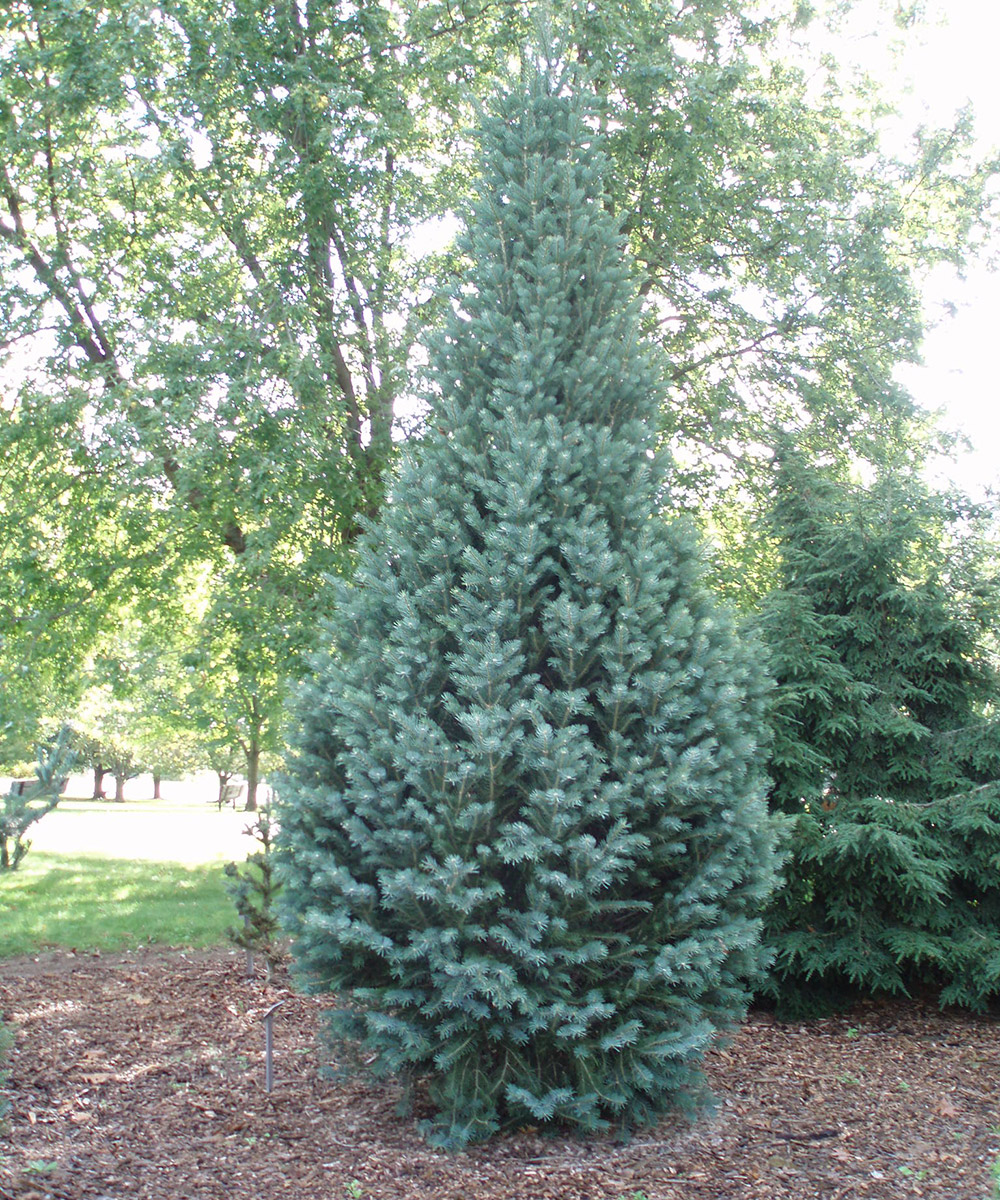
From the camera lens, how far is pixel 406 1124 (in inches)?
187

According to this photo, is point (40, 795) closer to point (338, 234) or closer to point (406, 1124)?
point (406, 1124)

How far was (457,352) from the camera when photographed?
17.2 ft

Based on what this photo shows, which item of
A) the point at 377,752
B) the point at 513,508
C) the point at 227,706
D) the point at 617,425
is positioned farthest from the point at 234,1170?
the point at 227,706

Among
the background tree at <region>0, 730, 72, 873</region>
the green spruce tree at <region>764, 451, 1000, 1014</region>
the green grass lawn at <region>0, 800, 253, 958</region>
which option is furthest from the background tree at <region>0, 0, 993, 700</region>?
the background tree at <region>0, 730, 72, 873</region>

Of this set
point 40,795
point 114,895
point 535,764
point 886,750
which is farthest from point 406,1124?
point 114,895

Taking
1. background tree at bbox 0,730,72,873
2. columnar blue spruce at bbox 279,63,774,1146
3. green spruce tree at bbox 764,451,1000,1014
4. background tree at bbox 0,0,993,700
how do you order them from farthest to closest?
background tree at bbox 0,0,993,700 → green spruce tree at bbox 764,451,1000,1014 → columnar blue spruce at bbox 279,63,774,1146 → background tree at bbox 0,730,72,873

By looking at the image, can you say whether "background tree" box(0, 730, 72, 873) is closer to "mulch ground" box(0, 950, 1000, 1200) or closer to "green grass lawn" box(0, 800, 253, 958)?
"mulch ground" box(0, 950, 1000, 1200)

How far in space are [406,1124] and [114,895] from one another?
819 cm

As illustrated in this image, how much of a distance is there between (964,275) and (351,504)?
828 centimetres

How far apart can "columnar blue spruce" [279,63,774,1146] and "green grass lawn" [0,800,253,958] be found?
5543 mm

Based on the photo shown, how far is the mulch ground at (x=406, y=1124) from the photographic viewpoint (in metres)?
4.11

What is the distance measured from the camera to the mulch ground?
13.5 ft

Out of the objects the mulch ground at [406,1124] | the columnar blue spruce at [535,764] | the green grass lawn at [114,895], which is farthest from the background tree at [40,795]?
the green grass lawn at [114,895]

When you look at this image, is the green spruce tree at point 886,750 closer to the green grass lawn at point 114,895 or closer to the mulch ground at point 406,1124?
the mulch ground at point 406,1124
